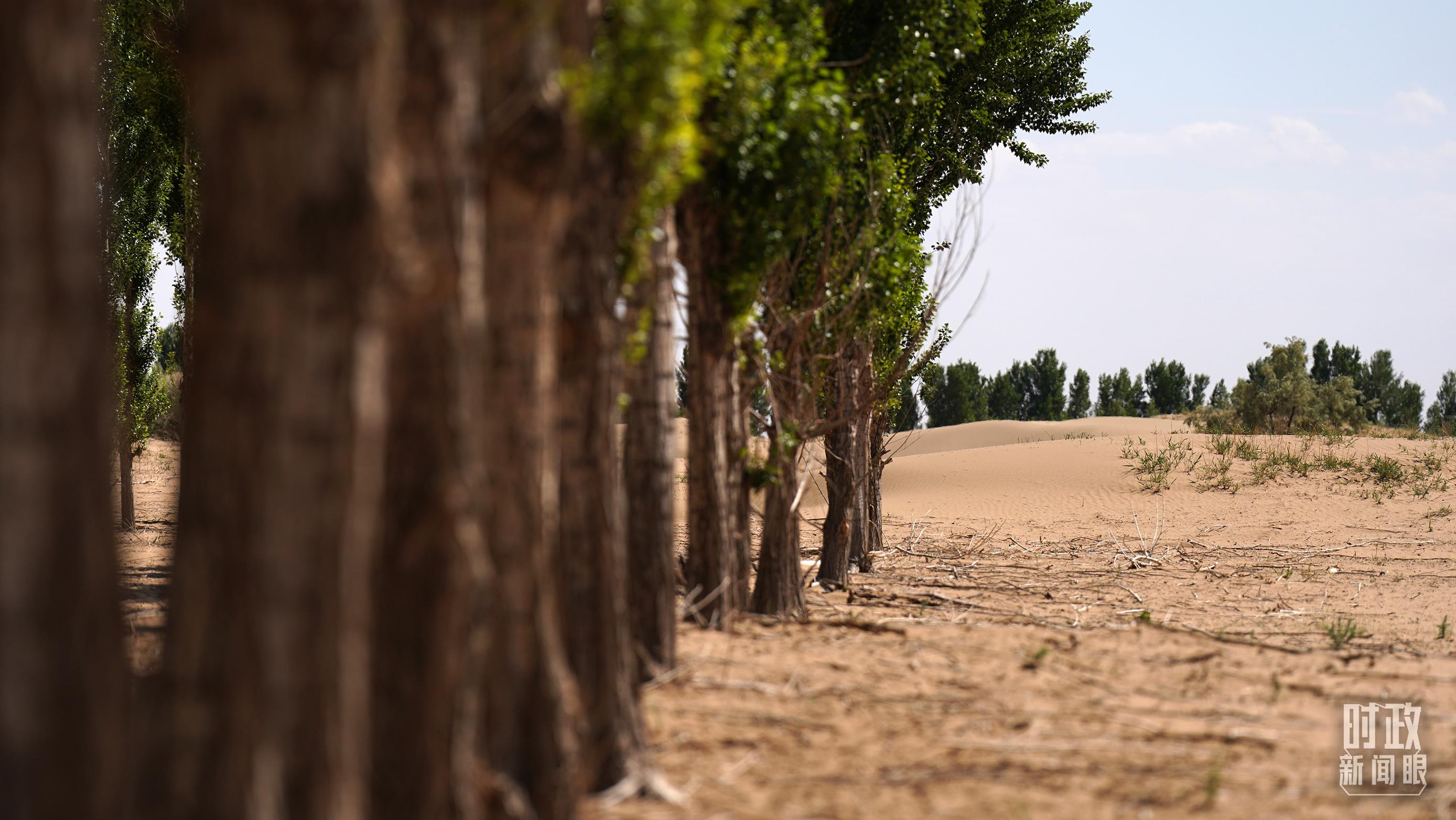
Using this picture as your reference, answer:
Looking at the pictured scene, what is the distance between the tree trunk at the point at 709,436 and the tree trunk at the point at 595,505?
253cm

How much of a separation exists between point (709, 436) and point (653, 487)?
3.82 feet

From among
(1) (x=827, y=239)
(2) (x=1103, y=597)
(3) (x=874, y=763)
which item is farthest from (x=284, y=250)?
(2) (x=1103, y=597)

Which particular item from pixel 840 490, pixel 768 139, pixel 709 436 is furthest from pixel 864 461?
pixel 768 139

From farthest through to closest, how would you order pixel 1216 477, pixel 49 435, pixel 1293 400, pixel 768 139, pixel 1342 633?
pixel 1293 400
pixel 1216 477
pixel 1342 633
pixel 768 139
pixel 49 435

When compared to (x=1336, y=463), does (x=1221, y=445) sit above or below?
above

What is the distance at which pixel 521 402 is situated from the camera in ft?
11.5

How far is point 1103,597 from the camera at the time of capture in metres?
10.4

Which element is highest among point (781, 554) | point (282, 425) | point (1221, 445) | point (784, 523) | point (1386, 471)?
point (282, 425)

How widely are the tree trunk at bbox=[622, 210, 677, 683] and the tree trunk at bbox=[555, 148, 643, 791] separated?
146cm

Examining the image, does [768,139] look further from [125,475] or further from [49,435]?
[125,475]

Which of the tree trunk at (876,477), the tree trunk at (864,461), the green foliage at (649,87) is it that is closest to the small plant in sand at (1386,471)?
the tree trunk at (876,477)

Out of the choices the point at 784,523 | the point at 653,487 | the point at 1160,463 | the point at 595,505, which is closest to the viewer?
the point at 595,505

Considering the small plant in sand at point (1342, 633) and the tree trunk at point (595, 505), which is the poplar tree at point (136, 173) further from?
the small plant in sand at point (1342, 633)

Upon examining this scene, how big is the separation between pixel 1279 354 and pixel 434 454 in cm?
4039
